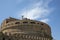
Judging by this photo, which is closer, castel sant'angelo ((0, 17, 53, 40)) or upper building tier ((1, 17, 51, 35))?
castel sant'angelo ((0, 17, 53, 40))

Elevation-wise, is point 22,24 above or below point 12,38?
above

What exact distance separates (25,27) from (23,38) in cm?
508

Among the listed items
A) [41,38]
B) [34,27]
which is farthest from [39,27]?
[41,38]

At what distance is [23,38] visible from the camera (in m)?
45.2

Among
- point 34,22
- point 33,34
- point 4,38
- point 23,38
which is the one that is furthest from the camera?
point 34,22

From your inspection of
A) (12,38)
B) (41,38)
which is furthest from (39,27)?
(12,38)

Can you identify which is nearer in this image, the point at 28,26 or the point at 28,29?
the point at 28,29

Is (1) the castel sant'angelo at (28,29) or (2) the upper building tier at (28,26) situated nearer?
(1) the castel sant'angelo at (28,29)

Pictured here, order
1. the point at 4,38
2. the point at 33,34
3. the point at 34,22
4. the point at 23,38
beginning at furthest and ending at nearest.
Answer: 1. the point at 34,22
2. the point at 33,34
3. the point at 23,38
4. the point at 4,38

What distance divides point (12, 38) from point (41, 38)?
7396 mm

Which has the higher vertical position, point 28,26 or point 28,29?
point 28,26

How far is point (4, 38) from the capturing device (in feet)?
138

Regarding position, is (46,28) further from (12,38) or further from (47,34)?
(12,38)

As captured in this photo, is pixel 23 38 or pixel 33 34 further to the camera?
pixel 33 34
